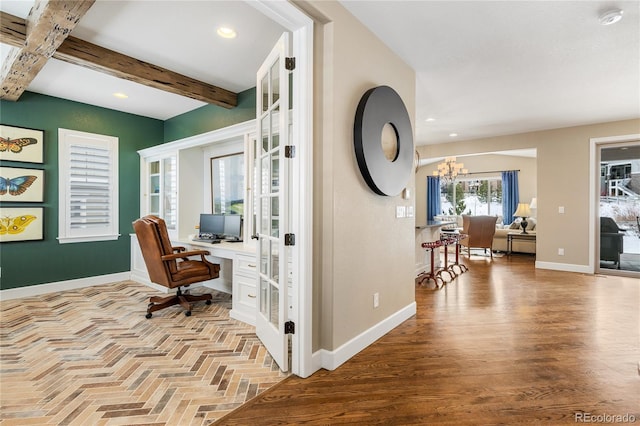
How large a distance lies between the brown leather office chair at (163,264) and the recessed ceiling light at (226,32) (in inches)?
75.1

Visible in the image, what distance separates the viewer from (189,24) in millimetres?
2623

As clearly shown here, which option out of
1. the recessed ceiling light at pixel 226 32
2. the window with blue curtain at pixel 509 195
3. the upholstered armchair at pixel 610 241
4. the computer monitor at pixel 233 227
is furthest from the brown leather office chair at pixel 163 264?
the window with blue curtain at pixel 509 195

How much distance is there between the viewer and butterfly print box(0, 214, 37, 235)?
387 cm

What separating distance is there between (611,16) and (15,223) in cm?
644

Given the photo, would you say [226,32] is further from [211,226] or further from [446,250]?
[446,250]

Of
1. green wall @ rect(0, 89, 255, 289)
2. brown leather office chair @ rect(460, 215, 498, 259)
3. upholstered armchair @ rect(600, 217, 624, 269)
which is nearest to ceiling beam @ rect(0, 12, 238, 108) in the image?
green wall @ rect(0, 89, 255, 289)

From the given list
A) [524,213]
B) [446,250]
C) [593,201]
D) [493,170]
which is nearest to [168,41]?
[446,250]

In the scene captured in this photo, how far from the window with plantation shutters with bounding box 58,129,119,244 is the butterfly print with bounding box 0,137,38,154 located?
1.05 feet

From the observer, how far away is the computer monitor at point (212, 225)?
416cm

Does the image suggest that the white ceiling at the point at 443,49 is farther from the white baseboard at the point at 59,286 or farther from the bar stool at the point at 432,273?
the white baseboard at the point at 59,286

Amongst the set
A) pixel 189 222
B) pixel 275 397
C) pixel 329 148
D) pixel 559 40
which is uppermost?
pixel 559 40

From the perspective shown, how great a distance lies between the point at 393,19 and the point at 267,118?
124cm

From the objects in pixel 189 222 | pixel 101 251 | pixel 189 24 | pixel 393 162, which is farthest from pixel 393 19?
pixel 101 251

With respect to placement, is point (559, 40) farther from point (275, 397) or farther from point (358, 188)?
point (275, 397)
